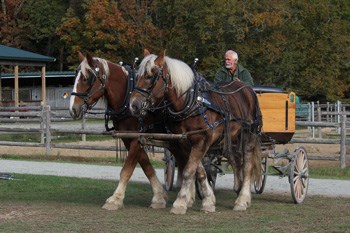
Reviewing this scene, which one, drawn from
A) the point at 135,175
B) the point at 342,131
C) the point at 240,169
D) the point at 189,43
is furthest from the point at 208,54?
the point at 240,169

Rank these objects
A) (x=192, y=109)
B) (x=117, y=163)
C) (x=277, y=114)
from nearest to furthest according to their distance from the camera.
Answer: (x=192, y=109), (x=277, y=114), (x=117, y=163)

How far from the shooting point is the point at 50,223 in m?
9.41

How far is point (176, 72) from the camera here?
10.4 meters

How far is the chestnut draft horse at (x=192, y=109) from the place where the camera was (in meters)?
10.1

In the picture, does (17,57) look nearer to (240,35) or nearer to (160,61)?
(240,35)

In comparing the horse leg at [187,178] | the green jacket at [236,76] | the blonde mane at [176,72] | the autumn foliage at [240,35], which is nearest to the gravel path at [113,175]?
the green jacket at [236,76]

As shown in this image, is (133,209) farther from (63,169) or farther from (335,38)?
(335,38)

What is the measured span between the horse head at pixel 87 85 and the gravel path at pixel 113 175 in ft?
14.1

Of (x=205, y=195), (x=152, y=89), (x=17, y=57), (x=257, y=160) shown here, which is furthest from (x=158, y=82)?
(x=17, y=57)

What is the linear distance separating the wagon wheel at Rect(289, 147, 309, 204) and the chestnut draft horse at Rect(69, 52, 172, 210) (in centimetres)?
213

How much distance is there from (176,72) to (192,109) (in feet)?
1.74

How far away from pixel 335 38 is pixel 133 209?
3693cm

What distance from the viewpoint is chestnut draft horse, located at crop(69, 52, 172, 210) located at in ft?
34.7

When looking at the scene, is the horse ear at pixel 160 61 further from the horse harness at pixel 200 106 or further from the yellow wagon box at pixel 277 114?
the yellow wagon box at pixel 277 114
